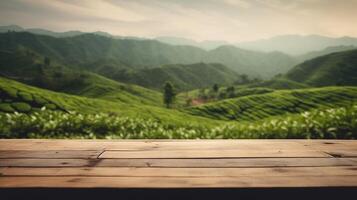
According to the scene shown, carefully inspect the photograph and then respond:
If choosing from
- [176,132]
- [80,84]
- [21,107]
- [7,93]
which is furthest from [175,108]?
[176,132]

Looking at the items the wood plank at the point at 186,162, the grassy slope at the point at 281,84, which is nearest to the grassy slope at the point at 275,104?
the wood plank at the point at 186,162

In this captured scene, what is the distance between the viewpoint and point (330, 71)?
177 m

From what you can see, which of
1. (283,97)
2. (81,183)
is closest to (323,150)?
(81,183)

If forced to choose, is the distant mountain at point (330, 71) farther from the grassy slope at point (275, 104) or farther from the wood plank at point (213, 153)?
the wood plank at point (213, 153)

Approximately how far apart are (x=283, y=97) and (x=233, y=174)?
89.4m

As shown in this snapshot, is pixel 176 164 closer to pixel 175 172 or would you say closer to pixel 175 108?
pixel 175 172

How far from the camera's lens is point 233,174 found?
1911 millimetres

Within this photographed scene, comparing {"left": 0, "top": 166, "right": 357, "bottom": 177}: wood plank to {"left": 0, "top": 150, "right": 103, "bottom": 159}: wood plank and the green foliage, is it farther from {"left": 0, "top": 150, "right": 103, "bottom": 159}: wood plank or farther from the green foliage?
the green foliage

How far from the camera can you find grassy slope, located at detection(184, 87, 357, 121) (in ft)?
249

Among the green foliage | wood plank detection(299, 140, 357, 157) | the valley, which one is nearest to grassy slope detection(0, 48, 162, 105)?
the valley

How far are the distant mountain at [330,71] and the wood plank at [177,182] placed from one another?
174 m

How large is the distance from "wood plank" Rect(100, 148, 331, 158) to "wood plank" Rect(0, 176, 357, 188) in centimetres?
49

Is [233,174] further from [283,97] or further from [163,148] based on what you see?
[283,97]

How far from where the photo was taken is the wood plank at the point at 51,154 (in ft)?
7.55
